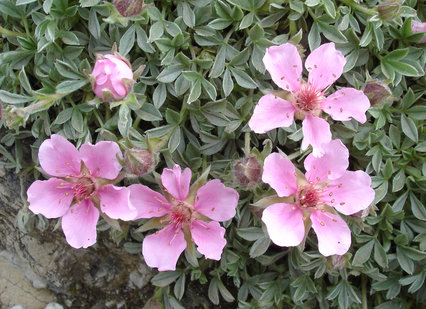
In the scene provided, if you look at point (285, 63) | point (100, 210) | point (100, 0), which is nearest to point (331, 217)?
point (285, 63)

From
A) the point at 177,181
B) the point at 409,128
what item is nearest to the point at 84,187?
the point at 177,181

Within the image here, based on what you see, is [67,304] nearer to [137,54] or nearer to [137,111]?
[137,111]

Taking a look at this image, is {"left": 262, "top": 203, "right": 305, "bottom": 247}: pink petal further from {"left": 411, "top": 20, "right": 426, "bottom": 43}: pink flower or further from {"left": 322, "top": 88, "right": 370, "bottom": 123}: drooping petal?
{"left": 411, "top": 20, "right": 426, "bottom": 43}: pink flower

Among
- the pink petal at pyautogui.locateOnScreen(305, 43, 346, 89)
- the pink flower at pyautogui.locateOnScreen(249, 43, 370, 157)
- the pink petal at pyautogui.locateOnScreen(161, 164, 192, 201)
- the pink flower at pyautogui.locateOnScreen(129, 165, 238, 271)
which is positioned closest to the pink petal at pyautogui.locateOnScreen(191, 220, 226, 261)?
the pink flower at pyautogui.locateOnScreen(129, 165, 238, 271)

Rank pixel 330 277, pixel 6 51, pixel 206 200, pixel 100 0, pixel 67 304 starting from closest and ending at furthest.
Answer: pixel 206 200, pixel 100 0, pixel 6 51, pixel 330 277, pixel 67 304

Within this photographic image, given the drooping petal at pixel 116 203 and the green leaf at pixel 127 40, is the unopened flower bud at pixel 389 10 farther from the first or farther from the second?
the drooping petal at pixel 116 203

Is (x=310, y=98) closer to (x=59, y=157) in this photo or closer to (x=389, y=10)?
(x=389, y=10)

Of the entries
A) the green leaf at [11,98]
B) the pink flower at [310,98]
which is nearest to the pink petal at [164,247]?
the pink flower at [310,98]
